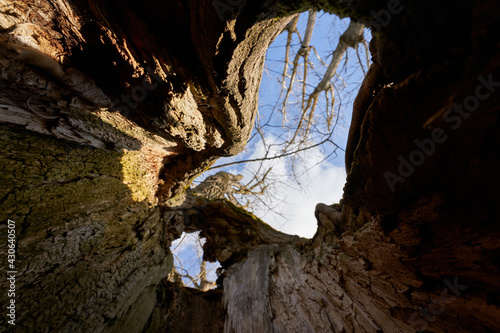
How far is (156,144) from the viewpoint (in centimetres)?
230

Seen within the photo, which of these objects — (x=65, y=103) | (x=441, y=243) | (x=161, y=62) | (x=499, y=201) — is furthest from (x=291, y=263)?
(x=65, y=103)

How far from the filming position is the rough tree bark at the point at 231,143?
0.65 meters

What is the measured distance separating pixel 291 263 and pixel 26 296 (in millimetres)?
2255

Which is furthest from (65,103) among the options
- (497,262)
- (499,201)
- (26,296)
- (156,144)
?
(497,262)

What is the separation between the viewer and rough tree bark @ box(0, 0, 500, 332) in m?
0.65

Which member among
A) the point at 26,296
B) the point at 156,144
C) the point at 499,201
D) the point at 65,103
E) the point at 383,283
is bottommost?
the point at 383,283

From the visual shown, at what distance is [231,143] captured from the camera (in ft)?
7.63

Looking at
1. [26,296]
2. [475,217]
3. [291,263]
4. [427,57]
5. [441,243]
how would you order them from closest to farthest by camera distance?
[427,57], [475,217], [441,243], [26,296], [291,263]

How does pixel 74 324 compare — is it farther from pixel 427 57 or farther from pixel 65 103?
pixel 427 57

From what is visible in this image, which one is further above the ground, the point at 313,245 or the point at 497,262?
the point at 313,245

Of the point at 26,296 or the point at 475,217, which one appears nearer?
the point at 475,217

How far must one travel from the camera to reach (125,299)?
5.51 feet

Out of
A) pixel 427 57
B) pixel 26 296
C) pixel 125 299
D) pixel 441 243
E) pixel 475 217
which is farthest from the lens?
pixel 125 299

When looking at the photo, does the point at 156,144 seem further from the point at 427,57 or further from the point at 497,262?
the point at 497,262
